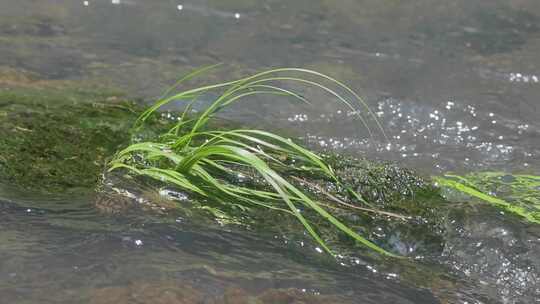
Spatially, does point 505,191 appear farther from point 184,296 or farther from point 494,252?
point 184,296

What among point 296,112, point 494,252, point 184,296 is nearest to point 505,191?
point 494,252

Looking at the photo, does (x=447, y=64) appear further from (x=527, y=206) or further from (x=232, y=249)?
(x=232, y=249)

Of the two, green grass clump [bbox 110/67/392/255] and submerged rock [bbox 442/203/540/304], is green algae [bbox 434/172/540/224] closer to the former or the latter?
submerged rock [bbox 442/203/540/304]

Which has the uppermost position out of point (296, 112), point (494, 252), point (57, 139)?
point (296, 112)

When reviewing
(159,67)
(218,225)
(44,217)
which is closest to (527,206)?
(218,225)

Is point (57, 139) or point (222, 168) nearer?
point (222, 168)

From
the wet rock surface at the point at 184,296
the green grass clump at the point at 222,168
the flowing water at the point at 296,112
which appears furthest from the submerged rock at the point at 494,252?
the wet rock surface at the point at 184,296

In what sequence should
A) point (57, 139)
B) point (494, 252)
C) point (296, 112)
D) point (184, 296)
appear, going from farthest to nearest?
point (296, 112) < point (57, 139) < point (494, 252) < point (184, 296)
